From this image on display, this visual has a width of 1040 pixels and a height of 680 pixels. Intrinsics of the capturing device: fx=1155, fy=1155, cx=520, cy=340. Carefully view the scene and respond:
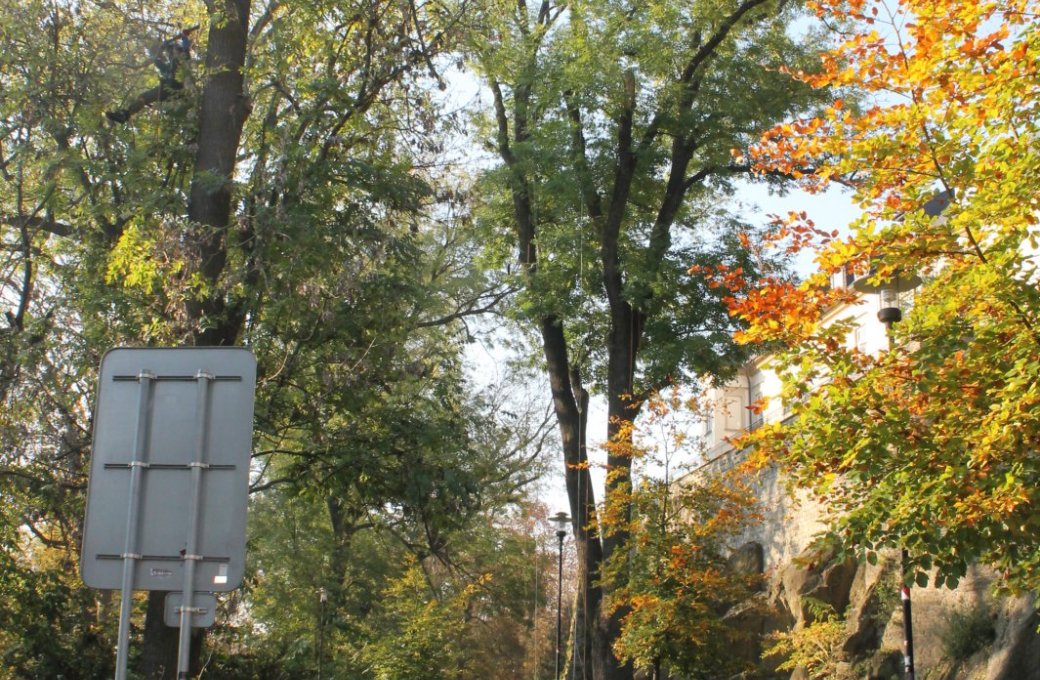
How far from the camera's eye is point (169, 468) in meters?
5.35

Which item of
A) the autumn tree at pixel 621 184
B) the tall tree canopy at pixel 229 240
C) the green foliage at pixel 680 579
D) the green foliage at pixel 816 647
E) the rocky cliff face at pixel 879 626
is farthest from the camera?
the autumn tree at pixel 621 184

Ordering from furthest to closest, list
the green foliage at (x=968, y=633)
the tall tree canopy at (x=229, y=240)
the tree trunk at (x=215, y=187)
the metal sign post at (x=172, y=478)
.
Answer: the green foliage at (x=968, y=633)
the tall tree canopy at (x=229, y=240)
the tree trunk at (x=215, y=187)
the metal sign post at (x=172, y=478)

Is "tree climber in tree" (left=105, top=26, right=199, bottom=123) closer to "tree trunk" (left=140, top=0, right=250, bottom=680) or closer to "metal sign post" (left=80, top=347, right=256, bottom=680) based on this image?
"tree trunk" (left=140, top=0, right=250, bottom=680)

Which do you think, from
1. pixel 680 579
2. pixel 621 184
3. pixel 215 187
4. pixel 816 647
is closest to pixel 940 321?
pixel 215 187

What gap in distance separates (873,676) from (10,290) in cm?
1403

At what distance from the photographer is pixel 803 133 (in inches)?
416

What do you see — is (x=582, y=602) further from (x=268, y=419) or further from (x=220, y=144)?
(x=220, y=144)

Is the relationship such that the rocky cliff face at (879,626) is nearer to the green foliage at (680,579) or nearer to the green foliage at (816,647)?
the green foliage at (816,647)

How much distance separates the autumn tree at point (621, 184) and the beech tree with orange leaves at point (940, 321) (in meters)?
11.3

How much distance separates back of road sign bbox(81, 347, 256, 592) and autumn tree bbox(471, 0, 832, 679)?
1562cm

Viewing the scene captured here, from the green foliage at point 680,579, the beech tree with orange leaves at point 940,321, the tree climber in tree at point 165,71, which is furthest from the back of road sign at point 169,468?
the green foliage at point 680,579

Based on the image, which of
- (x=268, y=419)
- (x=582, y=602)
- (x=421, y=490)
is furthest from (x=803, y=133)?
(x=582, y=602)

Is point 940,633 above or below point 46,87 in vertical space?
below

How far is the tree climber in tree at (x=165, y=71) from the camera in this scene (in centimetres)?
1556
